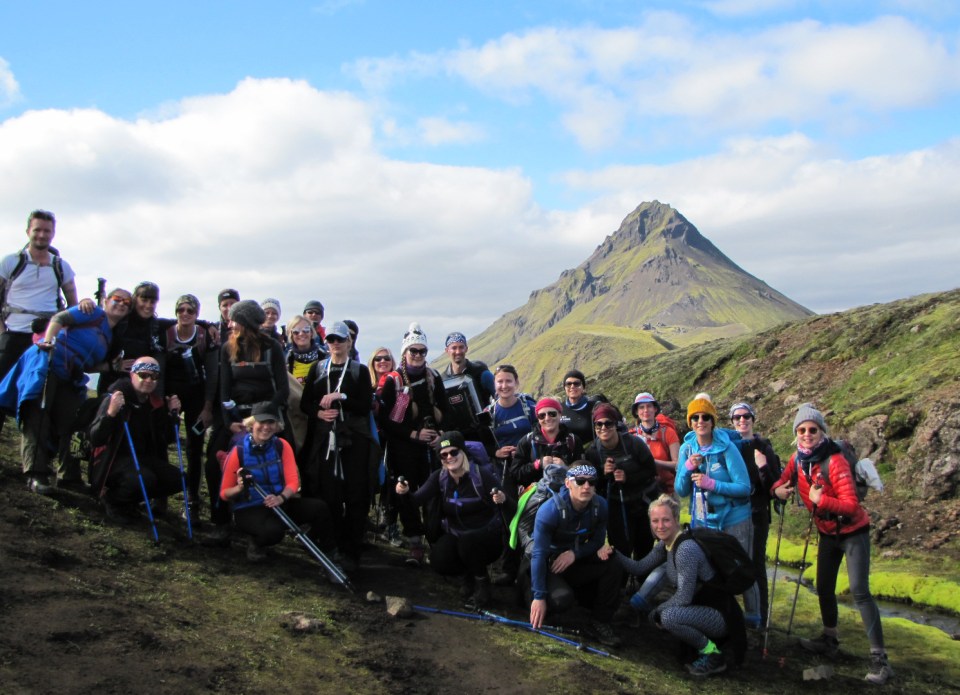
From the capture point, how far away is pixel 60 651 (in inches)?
284

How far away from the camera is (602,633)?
401 inches

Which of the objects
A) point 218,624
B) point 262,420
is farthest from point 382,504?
point 218,624

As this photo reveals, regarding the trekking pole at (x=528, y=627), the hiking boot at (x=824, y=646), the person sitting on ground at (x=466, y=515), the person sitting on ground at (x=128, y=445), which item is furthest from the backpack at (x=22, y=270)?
the hiking boot at (x=824, y=646)

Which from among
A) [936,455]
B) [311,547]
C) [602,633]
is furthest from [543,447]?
[936,455]

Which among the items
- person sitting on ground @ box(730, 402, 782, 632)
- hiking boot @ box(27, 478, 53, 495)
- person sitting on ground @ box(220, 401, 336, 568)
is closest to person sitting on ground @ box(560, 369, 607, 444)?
person sitting on ground @ box(730, 402, 782, 632)

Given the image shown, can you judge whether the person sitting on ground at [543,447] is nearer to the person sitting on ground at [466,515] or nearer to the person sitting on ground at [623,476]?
the person sitting on ground at [623,476]

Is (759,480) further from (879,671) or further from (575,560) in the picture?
(575,560)

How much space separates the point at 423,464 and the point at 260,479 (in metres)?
2.98

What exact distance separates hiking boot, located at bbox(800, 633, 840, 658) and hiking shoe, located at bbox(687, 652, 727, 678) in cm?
236

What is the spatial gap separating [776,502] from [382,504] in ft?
23.3

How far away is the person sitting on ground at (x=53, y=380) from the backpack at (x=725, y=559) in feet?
29.8

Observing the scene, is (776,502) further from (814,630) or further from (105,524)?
(105,524)

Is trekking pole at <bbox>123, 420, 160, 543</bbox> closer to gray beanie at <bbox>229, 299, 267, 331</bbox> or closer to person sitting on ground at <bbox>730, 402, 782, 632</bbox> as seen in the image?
gray beanie at <bbox>229, 299, 267, 331</bbox>

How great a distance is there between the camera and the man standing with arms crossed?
1125 centimetres
